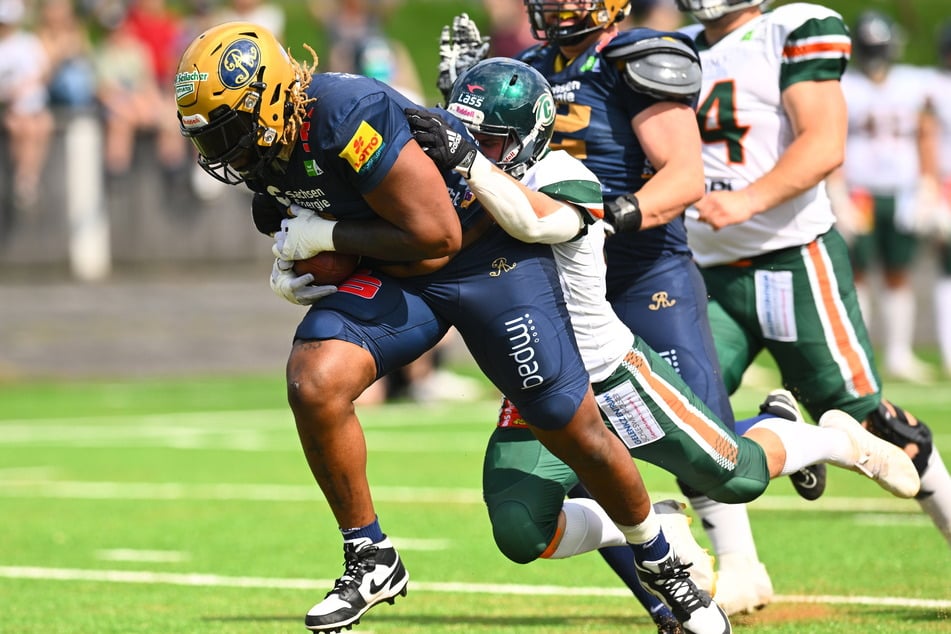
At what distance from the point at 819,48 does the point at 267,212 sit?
81.3 inches

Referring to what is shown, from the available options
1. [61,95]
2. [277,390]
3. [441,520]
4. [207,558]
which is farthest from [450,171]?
[61,95]

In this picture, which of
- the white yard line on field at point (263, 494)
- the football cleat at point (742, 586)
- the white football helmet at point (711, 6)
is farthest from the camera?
the white yard line on field at point (263, 494)

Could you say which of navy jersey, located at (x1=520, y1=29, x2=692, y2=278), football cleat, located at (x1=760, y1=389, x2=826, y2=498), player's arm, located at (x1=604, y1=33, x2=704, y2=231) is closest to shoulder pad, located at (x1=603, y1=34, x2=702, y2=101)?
player's arm, located at (x1=604, y1=33, x2=704, y2=231)

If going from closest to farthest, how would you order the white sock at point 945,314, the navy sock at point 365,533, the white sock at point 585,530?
the navy sock at point 365,533 → the white sock at point 585,530 → the white sock at point 945,314

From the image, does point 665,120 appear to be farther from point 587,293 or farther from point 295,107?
point 295,107

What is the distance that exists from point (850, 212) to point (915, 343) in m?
2.69

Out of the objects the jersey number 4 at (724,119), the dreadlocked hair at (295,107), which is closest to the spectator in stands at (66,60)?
the jersey number 4 at (724,119)

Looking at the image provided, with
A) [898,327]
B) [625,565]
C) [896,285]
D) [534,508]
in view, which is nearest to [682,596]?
[534,508]

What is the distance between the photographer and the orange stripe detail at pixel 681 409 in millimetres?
4691

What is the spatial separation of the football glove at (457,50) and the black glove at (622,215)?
2.80 ft

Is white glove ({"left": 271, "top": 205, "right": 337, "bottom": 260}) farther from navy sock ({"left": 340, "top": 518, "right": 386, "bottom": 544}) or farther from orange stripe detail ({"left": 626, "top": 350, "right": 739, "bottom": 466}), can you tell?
orange stripe detail ({"left": 626, "top": 350, "right": 739, "bottom": 466})

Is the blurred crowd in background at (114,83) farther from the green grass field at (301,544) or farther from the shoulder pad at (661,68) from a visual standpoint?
the shoulder pad at (661,68)

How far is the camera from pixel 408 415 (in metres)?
→ 12.4

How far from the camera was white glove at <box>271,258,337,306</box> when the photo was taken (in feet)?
15.2
